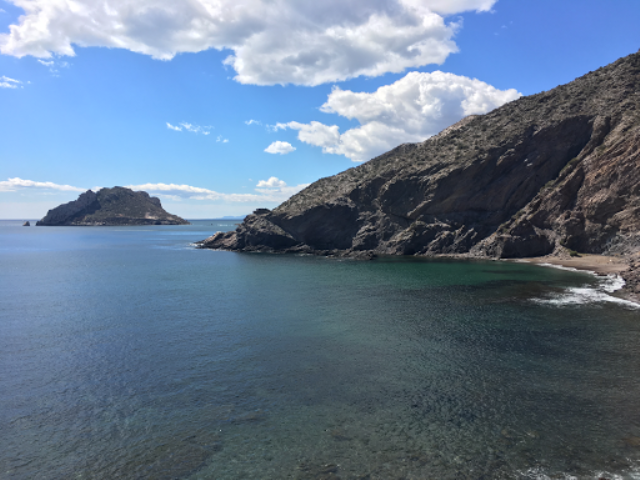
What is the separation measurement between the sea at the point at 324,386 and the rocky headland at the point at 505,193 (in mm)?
30808

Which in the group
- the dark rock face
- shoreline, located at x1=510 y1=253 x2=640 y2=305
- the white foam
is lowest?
the white foam

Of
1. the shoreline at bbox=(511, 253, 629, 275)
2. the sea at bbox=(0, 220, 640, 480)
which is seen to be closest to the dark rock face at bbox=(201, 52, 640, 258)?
the shoreline at bbox=(511, 253, 629, 275)

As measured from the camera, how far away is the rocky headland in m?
69.2

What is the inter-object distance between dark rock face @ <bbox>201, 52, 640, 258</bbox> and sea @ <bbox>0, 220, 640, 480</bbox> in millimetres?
30936

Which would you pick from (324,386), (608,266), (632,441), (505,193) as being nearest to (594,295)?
(608,266)

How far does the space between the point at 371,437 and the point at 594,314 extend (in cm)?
2920

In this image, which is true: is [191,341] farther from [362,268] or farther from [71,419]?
[362,268]

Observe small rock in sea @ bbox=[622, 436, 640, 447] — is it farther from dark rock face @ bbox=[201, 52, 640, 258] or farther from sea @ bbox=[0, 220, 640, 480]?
dark rock face @ bbox=[201, 52, 640, 258]

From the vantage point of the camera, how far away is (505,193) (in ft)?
275

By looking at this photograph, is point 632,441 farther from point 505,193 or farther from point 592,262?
Result: point 505,193

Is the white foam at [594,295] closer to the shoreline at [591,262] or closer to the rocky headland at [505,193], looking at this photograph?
the rocky headland at [505,193]

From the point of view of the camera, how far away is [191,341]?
1206 inches

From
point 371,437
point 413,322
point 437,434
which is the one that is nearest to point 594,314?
point 413,322

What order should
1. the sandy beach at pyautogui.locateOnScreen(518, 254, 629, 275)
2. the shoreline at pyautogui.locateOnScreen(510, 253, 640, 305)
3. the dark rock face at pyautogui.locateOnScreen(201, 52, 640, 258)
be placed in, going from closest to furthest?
the shoreline at pyautogui.locateOnScreen(510, 253, 640, 305) → the sandy beach at pyautogui.locateOnScreen(518, 254, 629, 275) → the dark rock face at pyautogui.locateOnScreen(201, 52, 640, 258)
